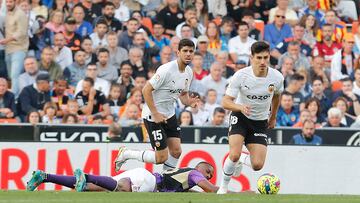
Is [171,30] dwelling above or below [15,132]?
above

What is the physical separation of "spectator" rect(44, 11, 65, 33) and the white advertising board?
13.6 ft

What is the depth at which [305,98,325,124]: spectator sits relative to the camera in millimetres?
22078

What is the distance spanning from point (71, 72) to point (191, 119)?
9.40 feet

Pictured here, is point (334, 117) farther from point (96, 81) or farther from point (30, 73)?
point (30, 73)

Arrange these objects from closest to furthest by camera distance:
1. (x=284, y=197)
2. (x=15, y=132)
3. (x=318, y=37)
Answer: (x=284, y=197), (x=15, y=132), (x=318, y=37)

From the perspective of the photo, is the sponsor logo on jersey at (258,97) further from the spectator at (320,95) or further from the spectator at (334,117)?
the spectator at (320,95)

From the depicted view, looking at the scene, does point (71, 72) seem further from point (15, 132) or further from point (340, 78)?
point (340, 78)

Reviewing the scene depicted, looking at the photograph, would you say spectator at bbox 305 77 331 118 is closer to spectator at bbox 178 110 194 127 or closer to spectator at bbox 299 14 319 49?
spectator at bbox 299 14 319 49

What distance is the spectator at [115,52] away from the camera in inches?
919

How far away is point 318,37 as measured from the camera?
24.7 meters

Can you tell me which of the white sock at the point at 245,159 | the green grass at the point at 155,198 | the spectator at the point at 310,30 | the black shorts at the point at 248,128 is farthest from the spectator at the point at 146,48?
the green grass at the point at 155,198

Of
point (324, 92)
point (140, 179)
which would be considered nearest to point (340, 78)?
point (324, 92)

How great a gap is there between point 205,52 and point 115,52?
1.70m

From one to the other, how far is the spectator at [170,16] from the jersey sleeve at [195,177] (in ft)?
28.8
